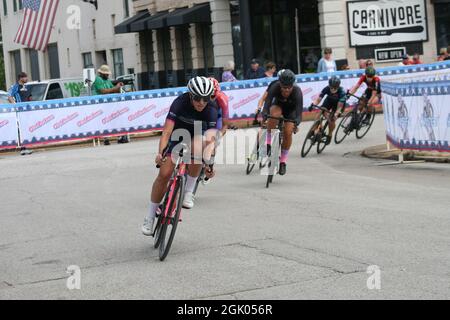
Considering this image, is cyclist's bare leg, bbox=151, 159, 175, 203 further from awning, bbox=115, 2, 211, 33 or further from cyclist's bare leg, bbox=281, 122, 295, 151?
awning, bbox=115, 2, 211, 33

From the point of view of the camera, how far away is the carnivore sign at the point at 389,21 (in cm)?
3962

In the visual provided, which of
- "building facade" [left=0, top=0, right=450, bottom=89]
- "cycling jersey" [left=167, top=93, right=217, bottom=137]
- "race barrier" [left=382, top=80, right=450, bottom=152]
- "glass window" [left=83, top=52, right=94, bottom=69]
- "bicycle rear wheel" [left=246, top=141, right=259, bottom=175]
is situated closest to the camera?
"cycling jersey" [left=167, top=93, right=217, bottom=137]

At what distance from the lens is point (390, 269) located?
8.87 metres

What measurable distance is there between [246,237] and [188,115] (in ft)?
4.40

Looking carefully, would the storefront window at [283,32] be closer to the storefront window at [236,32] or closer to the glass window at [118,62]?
the storefront window at [236,32]

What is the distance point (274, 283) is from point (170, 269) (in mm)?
1245

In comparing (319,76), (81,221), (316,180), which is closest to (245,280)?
(81,221)

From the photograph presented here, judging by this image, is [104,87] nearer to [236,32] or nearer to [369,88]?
[369,88]

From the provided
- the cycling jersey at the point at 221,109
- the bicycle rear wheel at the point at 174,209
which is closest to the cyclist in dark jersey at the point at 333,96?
the cycling jersey at the point at 221,109

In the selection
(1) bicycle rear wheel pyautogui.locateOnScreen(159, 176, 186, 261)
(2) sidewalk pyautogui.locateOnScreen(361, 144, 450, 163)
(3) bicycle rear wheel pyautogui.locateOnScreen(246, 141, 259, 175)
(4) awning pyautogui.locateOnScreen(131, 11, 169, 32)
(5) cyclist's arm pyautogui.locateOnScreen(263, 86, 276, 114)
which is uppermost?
(4) awning pyautogui.locateOnScreen(131, 11, 169, 32)

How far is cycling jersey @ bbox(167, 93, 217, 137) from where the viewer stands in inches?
425

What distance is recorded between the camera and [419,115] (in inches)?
720

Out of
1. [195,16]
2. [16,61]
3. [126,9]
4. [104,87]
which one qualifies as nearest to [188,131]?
[104,87]

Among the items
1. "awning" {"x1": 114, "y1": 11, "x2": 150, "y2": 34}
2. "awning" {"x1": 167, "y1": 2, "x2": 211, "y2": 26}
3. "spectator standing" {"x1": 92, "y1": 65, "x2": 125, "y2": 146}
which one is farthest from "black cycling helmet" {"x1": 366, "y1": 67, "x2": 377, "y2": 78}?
"awning" {"x1": 114, "y1": 11, "x2": 150, "y2": 34}
